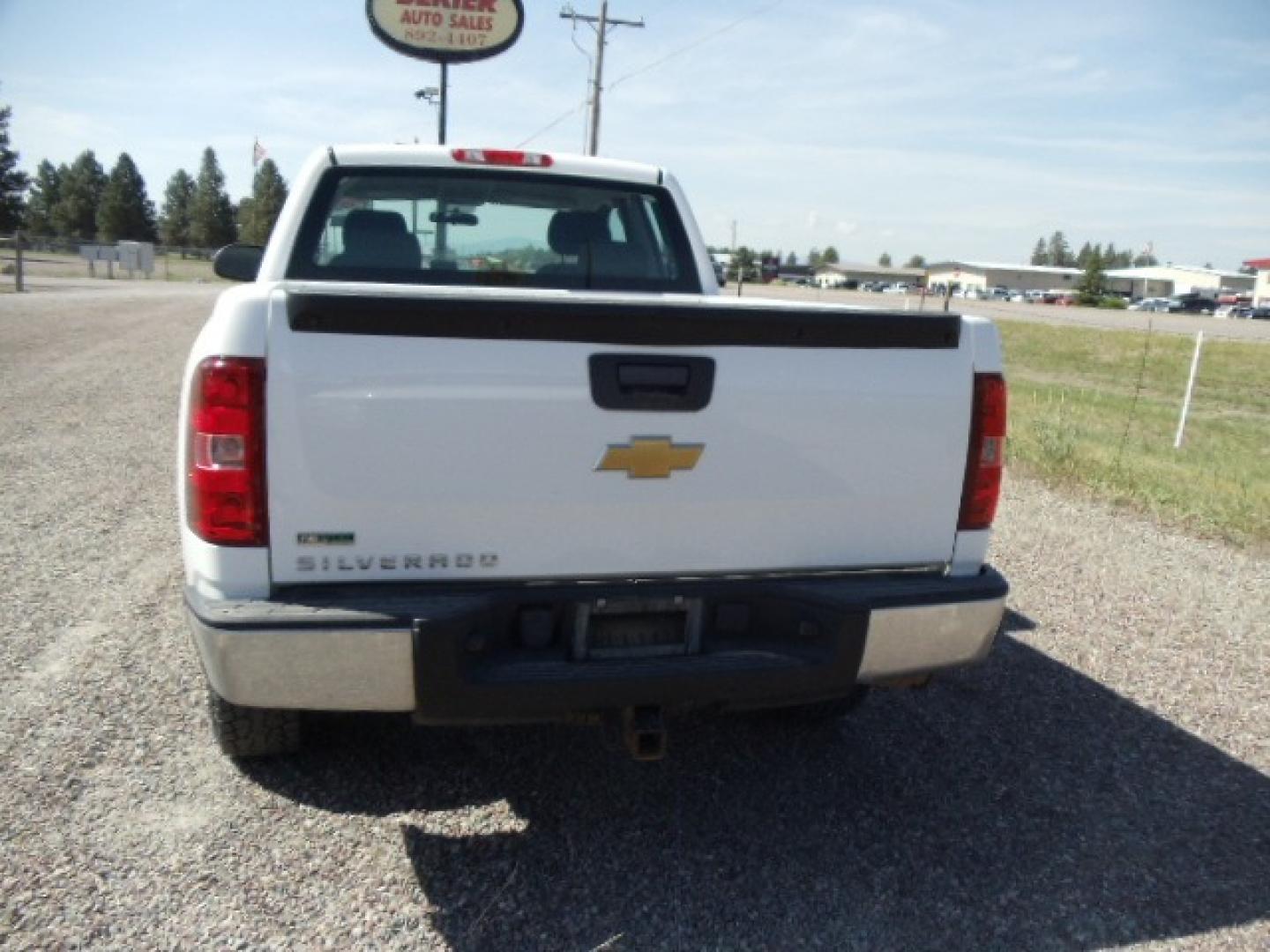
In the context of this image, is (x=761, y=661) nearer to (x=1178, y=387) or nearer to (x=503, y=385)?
(x=503, y=385)

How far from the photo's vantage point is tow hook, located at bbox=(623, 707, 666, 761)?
2633mm

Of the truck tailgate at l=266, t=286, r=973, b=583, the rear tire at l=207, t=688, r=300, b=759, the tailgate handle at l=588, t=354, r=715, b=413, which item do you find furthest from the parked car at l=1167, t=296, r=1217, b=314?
the rear tire at l=207, t=688, r=300, b=759

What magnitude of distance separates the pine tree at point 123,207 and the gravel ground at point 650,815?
288 feet

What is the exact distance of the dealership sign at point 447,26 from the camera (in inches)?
423

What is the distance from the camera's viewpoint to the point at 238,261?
15.4 ft

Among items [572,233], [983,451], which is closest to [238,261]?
[572,233]

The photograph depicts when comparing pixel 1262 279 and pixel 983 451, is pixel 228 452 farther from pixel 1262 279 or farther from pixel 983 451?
pixel 1262 279

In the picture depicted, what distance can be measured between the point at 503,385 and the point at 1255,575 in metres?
5.47

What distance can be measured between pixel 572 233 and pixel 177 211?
326 ft

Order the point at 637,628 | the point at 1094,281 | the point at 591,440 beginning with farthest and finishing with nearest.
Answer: the point at 1094,281, the point at 637,628, the point at 591,440

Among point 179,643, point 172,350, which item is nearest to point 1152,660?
point 179,643

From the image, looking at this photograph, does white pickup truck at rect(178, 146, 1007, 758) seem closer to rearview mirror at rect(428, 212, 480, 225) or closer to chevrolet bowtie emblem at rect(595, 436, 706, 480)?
chevrolet bowtie emblem at rect(595, 436, 706, 480)

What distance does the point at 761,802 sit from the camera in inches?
127

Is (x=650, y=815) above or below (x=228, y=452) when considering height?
below
